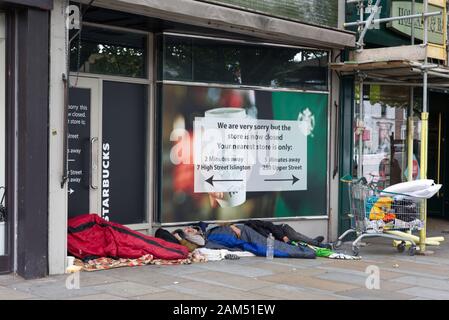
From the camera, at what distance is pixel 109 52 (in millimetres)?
9016

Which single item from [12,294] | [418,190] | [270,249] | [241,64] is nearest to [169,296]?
[12,294]

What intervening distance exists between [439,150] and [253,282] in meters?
8.56

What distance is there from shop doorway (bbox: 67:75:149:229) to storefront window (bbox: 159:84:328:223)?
347 mm

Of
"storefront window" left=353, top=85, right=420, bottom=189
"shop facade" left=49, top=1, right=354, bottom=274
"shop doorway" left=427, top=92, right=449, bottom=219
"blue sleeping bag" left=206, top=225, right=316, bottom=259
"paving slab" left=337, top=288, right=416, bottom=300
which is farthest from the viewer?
"shop doorway" left=427, top=92, right=449, bottom=219

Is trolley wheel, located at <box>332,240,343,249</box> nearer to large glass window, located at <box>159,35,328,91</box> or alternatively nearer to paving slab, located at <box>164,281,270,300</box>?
large glass window, located at <box>159,35,328,91</box>

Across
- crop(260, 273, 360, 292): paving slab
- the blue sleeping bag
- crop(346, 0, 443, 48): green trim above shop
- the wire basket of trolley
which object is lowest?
crop(260, 273, 360, 292): paving slab

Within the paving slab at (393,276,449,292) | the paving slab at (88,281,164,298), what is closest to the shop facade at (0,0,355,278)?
the paving slab at (88,281,164,298)

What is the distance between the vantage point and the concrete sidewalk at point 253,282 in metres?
6.72

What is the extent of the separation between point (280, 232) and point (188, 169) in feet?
5.50

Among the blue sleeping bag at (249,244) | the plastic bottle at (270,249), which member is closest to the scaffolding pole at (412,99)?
the blue sleeping bag at (249,244)

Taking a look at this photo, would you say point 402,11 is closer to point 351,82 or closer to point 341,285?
point 351,82

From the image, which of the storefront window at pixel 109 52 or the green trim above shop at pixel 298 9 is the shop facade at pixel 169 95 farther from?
the green trim above shop at pixel 298 9

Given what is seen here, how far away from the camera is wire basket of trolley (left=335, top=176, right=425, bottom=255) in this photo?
31.0 ft

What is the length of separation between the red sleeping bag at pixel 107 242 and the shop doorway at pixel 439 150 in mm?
8123
